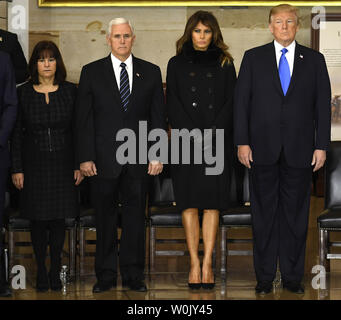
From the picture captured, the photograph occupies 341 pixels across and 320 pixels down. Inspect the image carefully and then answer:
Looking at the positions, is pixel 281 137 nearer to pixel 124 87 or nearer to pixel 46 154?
pixel 124 87

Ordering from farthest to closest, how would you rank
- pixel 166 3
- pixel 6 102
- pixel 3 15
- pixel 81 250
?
pixel 166 3
pixel 3 15
pixel 81 250
pixel 6 102

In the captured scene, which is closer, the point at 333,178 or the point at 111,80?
the point at 111,80

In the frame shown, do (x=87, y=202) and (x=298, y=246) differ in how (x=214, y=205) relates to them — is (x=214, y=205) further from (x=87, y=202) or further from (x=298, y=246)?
(x=87, y=202)

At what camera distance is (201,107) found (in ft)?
17.7

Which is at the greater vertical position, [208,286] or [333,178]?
[333,178]

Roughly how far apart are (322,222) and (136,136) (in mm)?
1475

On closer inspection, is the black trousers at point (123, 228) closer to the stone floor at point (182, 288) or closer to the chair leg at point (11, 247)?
the stone floor at point (182, 288)

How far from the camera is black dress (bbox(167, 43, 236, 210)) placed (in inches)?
212

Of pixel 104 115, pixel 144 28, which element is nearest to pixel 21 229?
pixel 104 115

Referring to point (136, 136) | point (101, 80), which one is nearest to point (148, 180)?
point (136, 136)

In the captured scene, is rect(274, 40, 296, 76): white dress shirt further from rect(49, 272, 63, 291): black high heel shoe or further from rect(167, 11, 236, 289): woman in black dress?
A: rect(49, 272, 63, 291): black high heel shoe

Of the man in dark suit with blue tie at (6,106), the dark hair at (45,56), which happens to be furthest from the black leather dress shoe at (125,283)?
the dark hair at (45,56)

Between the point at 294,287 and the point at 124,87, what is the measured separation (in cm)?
171

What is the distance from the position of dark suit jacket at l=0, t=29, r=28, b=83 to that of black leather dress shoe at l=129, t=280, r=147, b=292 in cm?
181
